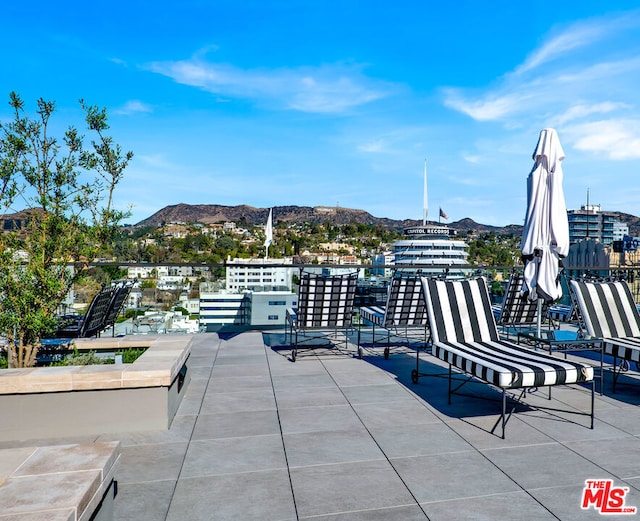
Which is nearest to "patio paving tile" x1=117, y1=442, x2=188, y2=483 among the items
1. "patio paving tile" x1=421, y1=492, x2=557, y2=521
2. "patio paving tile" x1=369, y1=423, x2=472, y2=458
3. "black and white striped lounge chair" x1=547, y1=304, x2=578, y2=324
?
"patio paving tile" x1=369, y1=423, x2=472, y2=458

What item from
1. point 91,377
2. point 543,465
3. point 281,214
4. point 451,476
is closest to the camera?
point 451,476

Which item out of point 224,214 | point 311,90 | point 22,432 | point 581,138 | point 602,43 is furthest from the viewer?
point 224,214

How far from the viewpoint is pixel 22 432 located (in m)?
3.16

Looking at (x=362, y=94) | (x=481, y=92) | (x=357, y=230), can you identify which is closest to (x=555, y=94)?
(x=481, y=92)

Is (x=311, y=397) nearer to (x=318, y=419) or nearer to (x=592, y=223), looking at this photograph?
(x=318, y=419)

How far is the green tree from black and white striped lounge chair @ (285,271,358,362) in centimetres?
245

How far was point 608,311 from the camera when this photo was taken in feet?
16.3

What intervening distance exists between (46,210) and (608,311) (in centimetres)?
563

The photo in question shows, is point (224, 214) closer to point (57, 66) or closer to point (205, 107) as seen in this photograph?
point (205, 107)

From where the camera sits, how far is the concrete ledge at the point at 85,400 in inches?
124

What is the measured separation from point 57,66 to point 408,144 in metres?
19.8
